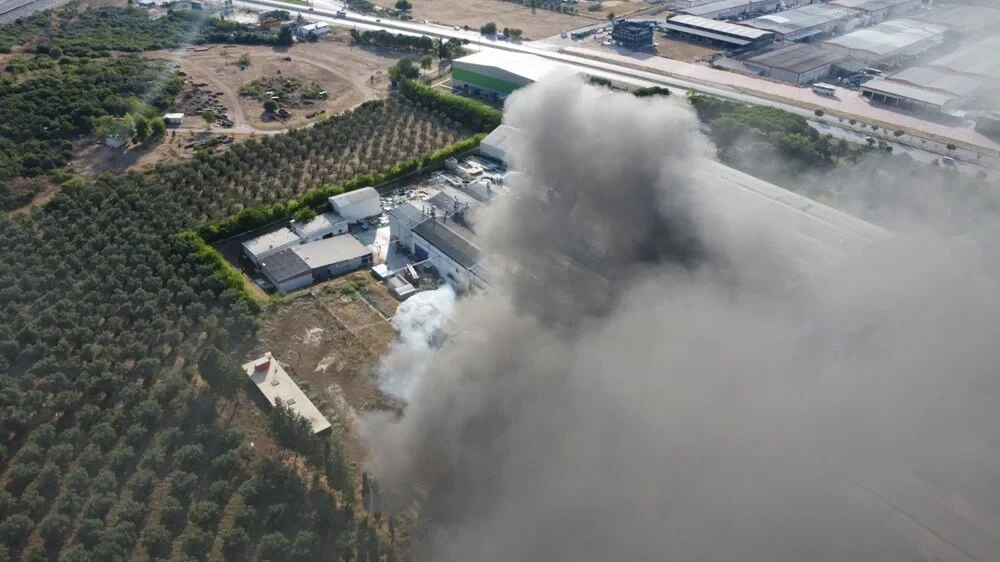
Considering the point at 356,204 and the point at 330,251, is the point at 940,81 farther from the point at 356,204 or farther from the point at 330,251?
the point at 330,251

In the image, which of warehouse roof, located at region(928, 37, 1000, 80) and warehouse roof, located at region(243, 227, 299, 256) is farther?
warehouse roof, located at region(928, 37, 1000, 80)

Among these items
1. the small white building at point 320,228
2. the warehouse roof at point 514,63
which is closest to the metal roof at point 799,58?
the warehouse roof at point 514,63

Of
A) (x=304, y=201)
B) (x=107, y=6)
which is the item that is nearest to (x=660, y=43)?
(x=304, y=201)

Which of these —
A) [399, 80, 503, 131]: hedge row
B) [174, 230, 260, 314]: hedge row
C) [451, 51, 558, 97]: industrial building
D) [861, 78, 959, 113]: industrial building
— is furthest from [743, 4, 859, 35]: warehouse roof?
[174, 230, 260, 314]: hedge row

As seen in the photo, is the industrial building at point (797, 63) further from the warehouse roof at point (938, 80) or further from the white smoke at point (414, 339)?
the white smoke at point (414, 339)

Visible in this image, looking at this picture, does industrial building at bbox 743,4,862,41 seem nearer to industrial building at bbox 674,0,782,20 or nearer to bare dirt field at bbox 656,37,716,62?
industrial building at bbox 674,0,782,20

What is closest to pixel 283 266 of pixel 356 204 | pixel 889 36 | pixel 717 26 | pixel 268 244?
pixel 268 244
